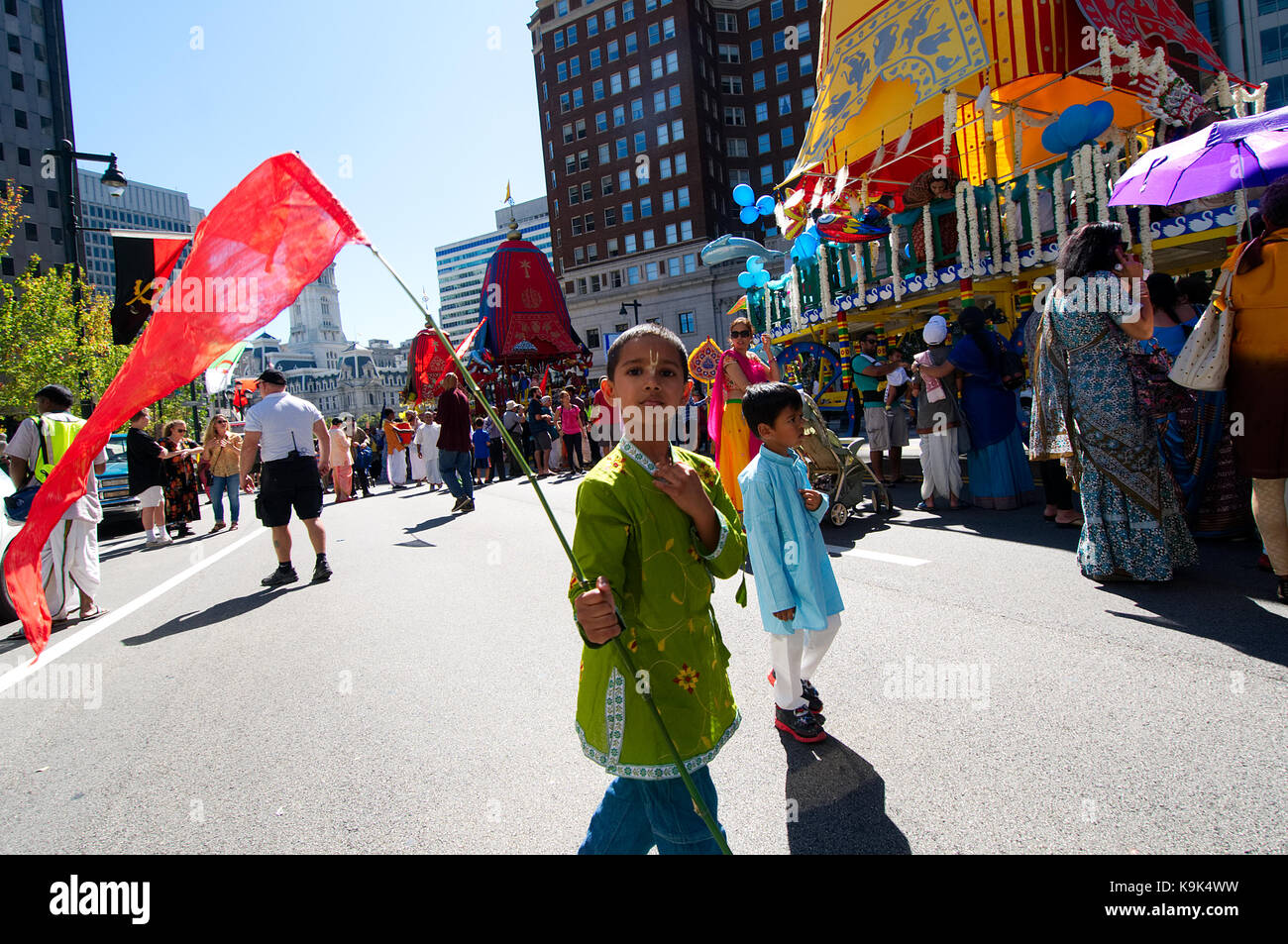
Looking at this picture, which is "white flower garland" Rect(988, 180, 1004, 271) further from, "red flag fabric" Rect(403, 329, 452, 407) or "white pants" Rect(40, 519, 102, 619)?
"red flag fabric" Rect(403, 329, 452, 407)

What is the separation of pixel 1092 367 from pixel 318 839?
5.04m

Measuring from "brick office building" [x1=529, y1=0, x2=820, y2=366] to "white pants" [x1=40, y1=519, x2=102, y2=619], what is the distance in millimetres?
51275

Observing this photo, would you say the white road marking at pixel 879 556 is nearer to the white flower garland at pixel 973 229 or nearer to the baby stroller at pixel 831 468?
the baby stroller at pixel 831 468

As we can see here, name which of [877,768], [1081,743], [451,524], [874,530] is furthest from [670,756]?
[451,524]

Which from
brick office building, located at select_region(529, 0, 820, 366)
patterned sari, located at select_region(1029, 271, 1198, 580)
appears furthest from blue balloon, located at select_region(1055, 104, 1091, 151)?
brick office building, located at select_region(529, 0, 820, 366)

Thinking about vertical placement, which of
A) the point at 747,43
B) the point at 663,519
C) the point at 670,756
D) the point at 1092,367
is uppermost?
the point at 747,43

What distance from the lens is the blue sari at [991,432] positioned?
7488mm

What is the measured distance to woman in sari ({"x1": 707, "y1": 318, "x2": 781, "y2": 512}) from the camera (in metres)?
6.26

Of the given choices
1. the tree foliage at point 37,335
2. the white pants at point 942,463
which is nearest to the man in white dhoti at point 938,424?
the white pants at point 942,463

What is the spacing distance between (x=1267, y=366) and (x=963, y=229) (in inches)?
270

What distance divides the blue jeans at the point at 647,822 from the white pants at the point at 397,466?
21.6 metres
